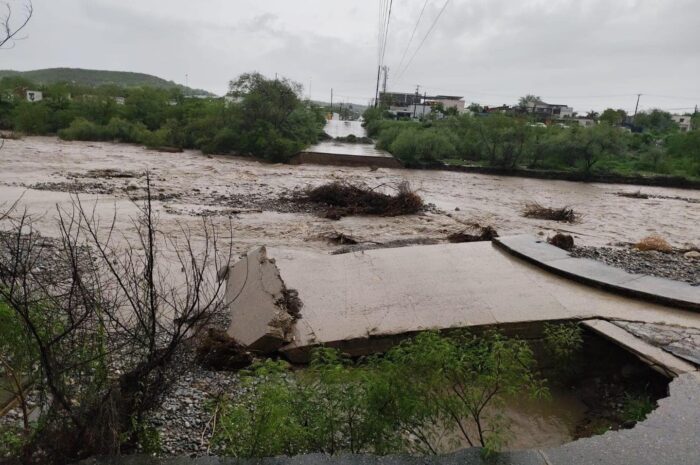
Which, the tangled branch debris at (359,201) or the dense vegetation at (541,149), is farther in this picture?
the dense vegetation at (541,149)

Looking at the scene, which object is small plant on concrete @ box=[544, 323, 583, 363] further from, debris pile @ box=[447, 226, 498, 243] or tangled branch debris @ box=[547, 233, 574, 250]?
debris pile @ box=[447, 226, 498, 243]

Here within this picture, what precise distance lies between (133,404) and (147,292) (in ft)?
2.36

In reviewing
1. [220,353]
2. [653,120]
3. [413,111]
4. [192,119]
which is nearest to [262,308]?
[220,353]

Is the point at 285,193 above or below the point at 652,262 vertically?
below

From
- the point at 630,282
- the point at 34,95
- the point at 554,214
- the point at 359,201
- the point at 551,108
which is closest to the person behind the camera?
the point at 630,282

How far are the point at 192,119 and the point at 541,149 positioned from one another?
24.7 meters

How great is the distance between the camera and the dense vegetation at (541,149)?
2955 cm

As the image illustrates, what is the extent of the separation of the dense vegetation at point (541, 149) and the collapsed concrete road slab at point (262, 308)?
24.6 meters

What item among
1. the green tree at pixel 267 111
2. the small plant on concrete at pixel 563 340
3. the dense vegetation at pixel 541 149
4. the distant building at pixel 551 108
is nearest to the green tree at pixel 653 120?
the distant building at pixel 551 108

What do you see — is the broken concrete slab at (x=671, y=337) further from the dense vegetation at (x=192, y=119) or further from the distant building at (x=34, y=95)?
the distant building at (x=34, y=95)

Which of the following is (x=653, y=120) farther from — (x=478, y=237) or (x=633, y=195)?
(x=478, y=237)

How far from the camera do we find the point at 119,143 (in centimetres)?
3434

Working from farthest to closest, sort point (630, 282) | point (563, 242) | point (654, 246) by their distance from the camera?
point (654, 246), point (563, 242), point (630, 282)

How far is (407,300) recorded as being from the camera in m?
5.87
